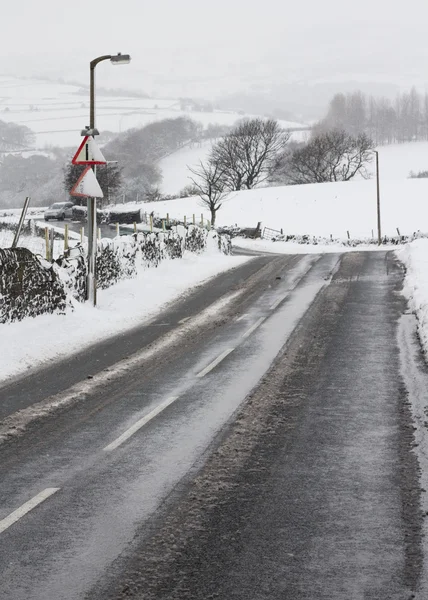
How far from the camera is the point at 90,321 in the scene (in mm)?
16203

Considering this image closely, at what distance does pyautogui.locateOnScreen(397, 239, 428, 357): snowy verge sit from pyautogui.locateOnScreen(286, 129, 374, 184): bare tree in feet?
253

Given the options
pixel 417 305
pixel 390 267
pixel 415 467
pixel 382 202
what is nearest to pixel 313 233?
pixel 382 202

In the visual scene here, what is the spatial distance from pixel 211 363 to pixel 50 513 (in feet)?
20.5

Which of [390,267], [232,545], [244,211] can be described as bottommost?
[232,545]

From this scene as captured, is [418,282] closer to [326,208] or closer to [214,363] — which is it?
[214,363]

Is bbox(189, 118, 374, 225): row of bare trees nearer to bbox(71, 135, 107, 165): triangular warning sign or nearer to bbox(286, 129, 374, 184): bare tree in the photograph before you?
bbox(286, 129, 374, 184): bare tree

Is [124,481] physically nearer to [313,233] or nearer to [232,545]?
[232,545]

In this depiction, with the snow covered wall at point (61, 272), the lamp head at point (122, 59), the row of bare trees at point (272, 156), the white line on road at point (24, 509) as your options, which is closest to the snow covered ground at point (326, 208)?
the row of bare trees at point (272, 156)

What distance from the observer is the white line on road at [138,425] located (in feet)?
25.6

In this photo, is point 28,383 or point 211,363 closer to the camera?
point 28,383

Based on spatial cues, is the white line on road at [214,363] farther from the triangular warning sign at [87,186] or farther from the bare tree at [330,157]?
the bare tree at [330,157]

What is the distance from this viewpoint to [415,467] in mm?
6863

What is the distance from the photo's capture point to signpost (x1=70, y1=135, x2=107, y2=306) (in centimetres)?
1694

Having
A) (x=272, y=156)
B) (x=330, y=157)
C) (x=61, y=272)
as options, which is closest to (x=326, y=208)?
(x=330, y=157)
